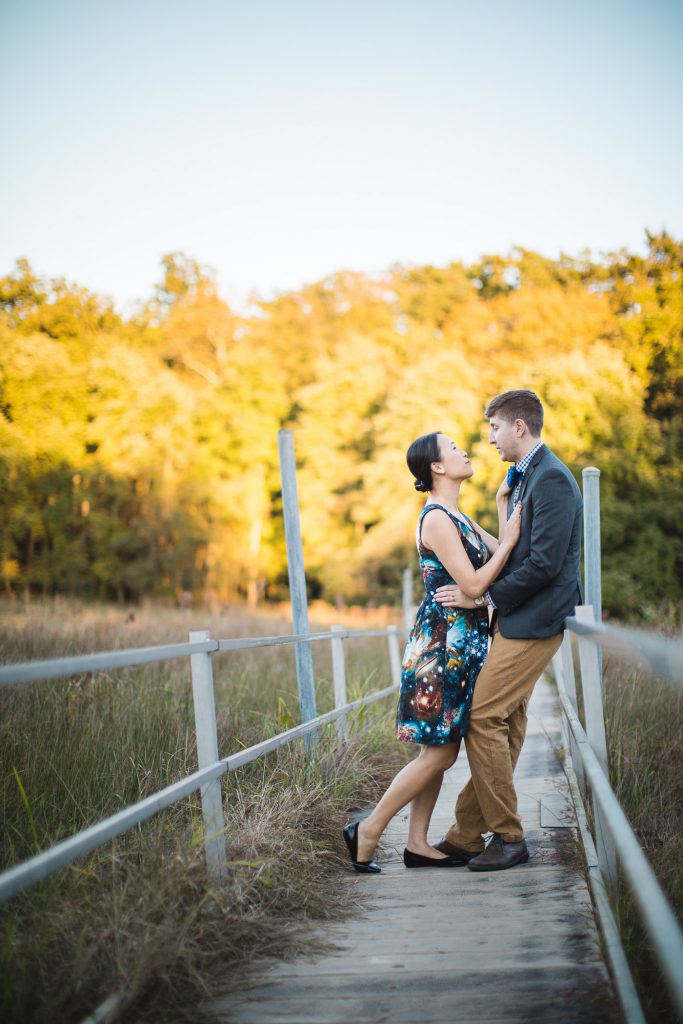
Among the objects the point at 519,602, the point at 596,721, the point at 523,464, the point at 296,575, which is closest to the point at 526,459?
the point at 523,464

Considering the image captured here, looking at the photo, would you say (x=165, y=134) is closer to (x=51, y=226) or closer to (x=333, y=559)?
(x=51, y=226)

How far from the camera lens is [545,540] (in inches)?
156

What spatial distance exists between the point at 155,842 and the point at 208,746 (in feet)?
1.34

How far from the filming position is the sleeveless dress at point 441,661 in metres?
4.21

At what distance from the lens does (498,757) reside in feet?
13.5

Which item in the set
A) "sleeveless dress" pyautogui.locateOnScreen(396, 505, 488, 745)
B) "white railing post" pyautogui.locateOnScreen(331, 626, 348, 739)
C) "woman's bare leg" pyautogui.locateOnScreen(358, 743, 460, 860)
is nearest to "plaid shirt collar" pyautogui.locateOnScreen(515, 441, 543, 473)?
"sleeveless dress" pyautogui.locateOnScreen(396, 505, 488, 745)

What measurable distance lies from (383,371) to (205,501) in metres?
8.19

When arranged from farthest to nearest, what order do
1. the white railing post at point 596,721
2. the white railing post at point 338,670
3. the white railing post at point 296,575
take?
the white railing post at point 338,670 < the white railing post at point 296,575 < the white railing post at point 596,721

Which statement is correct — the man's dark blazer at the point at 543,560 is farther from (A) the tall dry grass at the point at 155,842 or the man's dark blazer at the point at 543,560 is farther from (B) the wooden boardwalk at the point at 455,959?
(A) the tall dry grass at the point at 155,842

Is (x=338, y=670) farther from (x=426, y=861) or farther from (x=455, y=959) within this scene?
(x=455, y=959)

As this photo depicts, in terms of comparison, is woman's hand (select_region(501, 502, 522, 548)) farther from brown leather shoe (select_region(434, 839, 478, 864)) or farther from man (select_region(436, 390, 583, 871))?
brown leather shoe (select_region(434, 839, 478, 864))

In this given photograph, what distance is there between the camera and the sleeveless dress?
421 cm

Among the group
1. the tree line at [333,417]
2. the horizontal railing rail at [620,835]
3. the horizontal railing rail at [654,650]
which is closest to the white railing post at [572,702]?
the horizontal railing rail at [620,835]

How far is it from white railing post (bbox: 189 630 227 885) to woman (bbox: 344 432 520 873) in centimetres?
86
